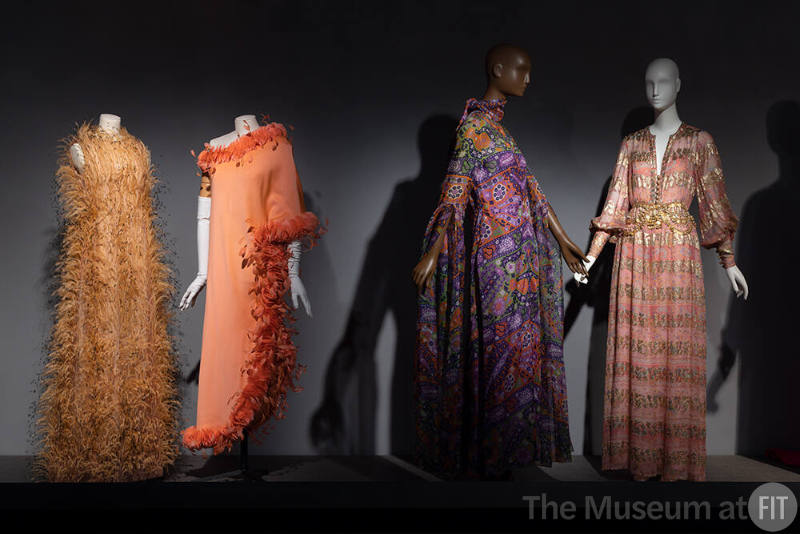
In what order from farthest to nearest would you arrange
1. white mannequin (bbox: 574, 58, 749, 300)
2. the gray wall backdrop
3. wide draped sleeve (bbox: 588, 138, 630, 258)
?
the gray wall backdrop
wide draped sleeve (bbox: 588, 138, 630, 258)
white mannequin (bbox: 574, 58, 749, 300)

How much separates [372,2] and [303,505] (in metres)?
3.26

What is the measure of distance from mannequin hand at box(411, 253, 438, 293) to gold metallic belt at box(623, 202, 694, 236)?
110 centimetres

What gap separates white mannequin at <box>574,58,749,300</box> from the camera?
3.24 meters

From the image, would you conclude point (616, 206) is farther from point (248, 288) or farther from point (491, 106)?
point (248, 288)

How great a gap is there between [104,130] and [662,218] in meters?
2.66

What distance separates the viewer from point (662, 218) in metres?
3.22

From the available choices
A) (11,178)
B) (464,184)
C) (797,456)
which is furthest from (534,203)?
(11,178)

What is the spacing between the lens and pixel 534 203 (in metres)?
3.03

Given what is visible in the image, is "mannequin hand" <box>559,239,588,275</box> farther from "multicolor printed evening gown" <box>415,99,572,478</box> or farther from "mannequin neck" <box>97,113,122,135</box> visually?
"mannequin neck" <box>97,113,122,135</box>

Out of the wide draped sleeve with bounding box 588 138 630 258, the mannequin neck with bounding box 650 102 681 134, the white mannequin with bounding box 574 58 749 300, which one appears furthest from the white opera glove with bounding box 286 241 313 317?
the mannequin neck with bounding box 650 102 681 134

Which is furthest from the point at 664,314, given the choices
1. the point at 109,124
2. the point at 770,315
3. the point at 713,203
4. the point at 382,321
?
the point at 109,124

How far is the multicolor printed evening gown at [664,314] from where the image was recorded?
123 inches

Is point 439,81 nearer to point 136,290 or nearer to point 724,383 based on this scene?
point 136,290

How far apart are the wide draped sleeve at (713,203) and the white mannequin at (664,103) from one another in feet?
0.40
